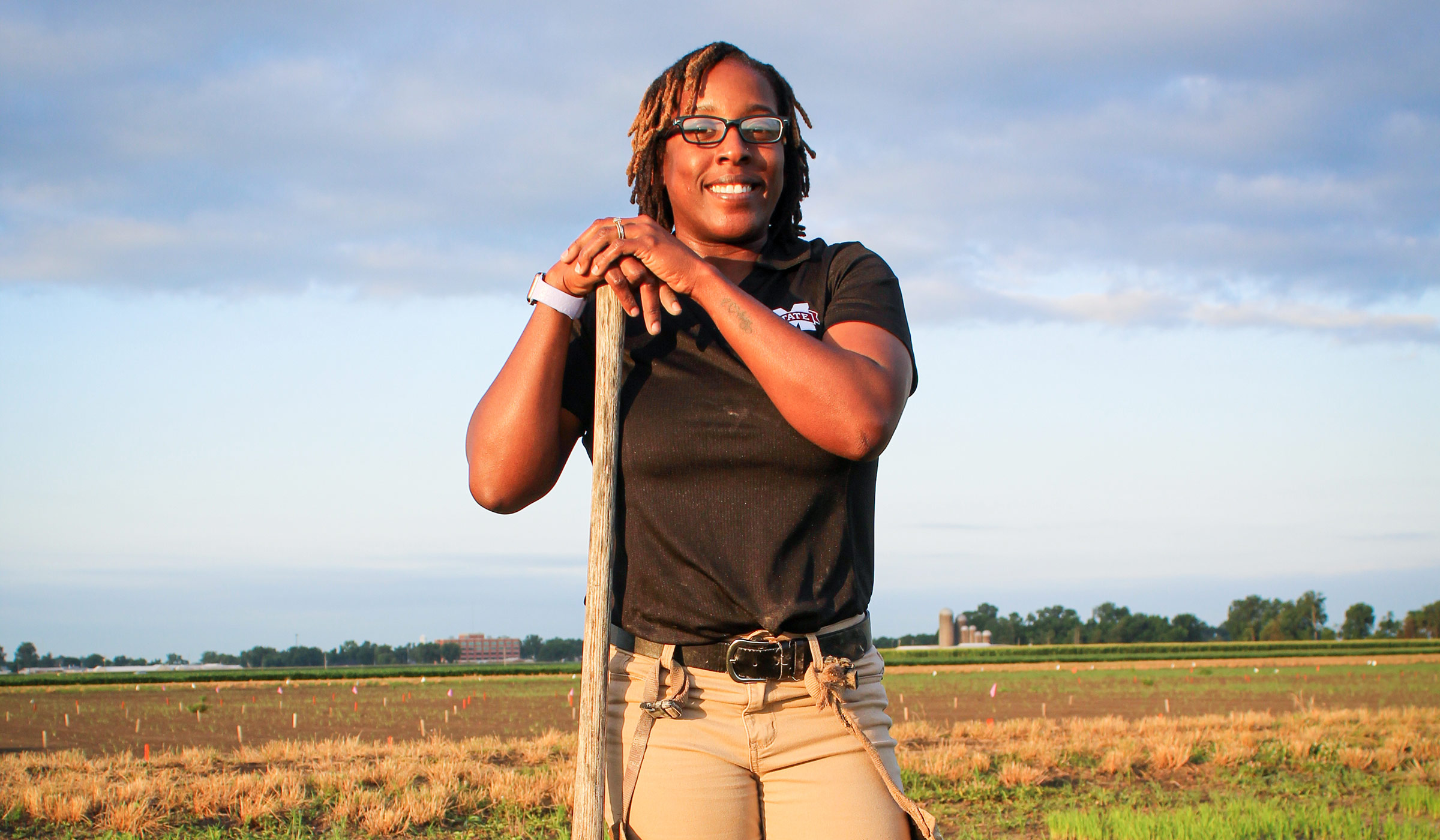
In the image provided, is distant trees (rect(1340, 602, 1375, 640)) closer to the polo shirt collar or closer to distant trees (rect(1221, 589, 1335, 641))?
distant trees (rect(1221, 589, 1335, 641))

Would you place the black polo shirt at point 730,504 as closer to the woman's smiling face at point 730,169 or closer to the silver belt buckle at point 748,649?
the silver belt buckle at point 748,649

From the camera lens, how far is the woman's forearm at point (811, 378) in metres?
1.85

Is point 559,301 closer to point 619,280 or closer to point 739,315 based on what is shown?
point 619,280

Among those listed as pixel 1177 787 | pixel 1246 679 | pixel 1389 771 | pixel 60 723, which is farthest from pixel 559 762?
pixel 1246 679

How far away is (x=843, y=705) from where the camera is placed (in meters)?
1.89

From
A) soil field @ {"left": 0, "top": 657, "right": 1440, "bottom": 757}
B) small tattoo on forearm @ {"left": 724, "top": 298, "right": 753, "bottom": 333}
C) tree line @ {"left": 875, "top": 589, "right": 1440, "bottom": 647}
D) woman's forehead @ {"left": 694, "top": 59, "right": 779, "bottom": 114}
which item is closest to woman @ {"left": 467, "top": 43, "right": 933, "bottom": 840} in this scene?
small tattoo on forearm @ {"left": 724, "top": 298, "right": 753, "bottom": 333}

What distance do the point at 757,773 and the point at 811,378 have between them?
669mm

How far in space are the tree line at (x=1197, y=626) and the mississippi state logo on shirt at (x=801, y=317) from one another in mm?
137374

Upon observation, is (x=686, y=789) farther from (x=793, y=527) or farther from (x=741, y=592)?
(x=793, y=527)

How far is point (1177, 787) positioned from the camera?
404 inches

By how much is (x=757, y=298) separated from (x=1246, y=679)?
4331 cm

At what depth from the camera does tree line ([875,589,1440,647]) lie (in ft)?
485

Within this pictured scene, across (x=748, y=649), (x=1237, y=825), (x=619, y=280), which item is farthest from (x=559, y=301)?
(x=1237, y=825)

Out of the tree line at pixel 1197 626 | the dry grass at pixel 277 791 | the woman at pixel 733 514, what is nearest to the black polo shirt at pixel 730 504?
the woman at pixel 733 514
